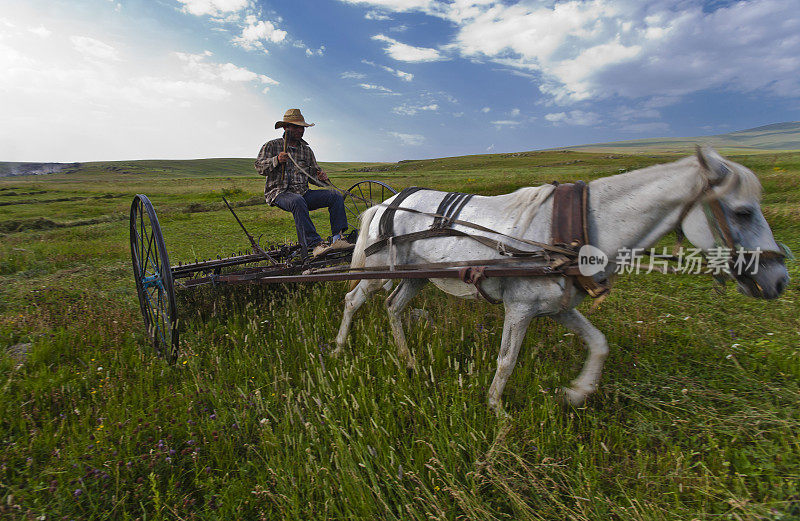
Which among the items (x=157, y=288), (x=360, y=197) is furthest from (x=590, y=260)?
(x=157, y=288)

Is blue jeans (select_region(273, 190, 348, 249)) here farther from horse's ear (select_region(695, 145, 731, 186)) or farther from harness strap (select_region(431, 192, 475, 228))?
horse's ear (select_region(695, 145, 731, 186))

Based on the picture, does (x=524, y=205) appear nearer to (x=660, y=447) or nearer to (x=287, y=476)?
(x=660, y=447)

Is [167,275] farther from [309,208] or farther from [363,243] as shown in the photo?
[309,208]

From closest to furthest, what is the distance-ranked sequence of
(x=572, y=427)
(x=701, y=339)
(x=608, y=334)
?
(x=572, y=427) < (x=701, y=339) < (x=608, y=334)

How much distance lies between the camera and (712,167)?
259 cm

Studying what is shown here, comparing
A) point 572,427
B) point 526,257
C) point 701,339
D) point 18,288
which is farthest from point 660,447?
point 18,288

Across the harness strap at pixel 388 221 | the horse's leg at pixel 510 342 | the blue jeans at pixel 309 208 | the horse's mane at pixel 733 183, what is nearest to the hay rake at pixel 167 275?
the blue jeans at pixel 309 208

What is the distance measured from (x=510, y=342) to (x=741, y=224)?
6.16 feet

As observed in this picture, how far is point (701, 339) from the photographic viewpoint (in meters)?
4.36

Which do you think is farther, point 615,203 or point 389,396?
point 389,396

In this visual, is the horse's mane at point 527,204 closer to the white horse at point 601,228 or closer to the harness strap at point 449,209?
the white horse at point 601,228

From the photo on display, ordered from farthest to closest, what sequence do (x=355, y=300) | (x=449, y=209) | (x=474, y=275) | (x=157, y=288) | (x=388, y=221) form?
(x=157, y=288), (x=355, y=300), (x=388, y=221), (x=449, y=209), (x=474, y=275)

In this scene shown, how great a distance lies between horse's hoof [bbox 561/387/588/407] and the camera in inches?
135

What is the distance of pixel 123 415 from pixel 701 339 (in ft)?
19.9
